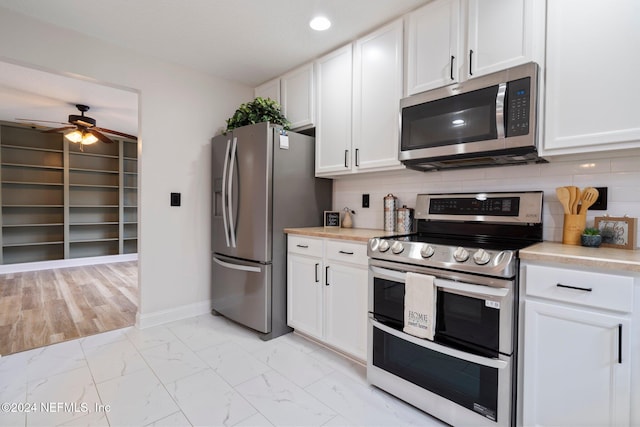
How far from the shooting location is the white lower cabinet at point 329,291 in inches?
80.5

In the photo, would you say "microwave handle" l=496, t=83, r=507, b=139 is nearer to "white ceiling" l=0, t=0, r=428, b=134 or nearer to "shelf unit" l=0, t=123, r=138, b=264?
"white ceiling" l=0, t=0, r=428, b=134

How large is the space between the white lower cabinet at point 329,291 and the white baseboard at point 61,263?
4.91 m

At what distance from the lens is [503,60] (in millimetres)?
1671

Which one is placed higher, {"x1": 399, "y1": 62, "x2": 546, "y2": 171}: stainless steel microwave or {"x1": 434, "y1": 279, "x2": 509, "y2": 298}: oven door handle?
{"x1": 399, "y1": 62, "x2": 546, "y2": 171}: stainless steel microwave

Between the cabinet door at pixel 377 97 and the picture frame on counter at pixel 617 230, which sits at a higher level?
the cabinet door at pixel 377 97

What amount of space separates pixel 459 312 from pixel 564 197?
0.85 m

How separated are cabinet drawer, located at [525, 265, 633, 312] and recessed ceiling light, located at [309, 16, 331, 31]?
2.00m

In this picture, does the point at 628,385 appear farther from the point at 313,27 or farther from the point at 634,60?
the point at 313,27

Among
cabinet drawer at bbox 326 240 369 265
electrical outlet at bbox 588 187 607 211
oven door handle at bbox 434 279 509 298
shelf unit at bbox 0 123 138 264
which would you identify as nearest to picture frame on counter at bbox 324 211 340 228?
cabinet drawer at bbox 326 240 369 265

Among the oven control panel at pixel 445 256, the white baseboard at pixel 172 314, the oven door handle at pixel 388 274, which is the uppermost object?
the oven control panel at pixel 445 256

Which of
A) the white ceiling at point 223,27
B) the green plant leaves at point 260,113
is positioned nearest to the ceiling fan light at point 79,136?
the white ceiling at point 223,27

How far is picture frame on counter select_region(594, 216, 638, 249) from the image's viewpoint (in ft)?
4.92

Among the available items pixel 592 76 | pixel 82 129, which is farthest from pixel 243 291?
pixel 82 129

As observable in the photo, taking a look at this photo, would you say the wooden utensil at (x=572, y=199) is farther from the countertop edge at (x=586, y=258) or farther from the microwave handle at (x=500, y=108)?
the microwave handle at (x=500, y=108)
